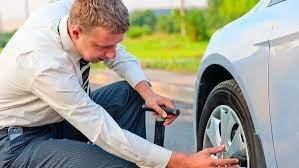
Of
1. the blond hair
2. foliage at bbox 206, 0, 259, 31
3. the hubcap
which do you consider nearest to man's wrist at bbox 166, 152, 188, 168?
the hubcap

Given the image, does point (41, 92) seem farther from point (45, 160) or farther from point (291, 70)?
point (291, 70)

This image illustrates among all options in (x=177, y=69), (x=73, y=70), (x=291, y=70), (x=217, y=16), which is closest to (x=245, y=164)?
(x=291, y=70)

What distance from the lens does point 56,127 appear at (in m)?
3.42

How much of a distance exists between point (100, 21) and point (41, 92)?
0.44 metres

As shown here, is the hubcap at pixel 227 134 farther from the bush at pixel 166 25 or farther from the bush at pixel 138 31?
the bush at pixel 138 31

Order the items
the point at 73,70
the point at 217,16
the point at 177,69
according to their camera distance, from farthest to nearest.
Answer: the point at 217,16, the point at 177,69, the point at 73,70

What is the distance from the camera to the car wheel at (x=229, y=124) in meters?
3.08

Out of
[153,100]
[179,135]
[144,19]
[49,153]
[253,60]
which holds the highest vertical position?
[144,19]

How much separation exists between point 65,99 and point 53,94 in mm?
59

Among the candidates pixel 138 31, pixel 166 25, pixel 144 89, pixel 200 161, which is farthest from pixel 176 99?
pixel 138 31

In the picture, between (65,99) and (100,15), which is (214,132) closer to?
(65,99)

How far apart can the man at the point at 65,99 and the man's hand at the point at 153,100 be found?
14.1 inches

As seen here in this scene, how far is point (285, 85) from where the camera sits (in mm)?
2701

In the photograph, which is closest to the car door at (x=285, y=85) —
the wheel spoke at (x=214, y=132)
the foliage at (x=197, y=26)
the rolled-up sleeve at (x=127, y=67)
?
the wheel spoke at (x=214, y=132)
